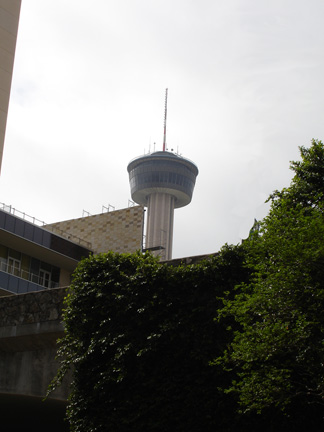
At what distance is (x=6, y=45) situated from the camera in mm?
47875

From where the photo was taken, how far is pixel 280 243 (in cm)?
1422

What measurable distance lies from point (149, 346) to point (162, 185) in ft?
511

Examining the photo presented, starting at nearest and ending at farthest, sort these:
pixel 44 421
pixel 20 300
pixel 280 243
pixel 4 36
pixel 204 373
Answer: pixel 280 243
pixel 204 373
pixel 20 300
pixel 44 421
pixel 4 36

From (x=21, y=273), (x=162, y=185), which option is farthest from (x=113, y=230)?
(x=162, y=185)

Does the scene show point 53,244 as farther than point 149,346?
Yes

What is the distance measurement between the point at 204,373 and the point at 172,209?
162673 mm

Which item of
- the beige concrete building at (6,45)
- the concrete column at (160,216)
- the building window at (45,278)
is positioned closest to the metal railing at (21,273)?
the building window at (45,278)

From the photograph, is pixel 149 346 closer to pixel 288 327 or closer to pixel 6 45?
pixel 288 327

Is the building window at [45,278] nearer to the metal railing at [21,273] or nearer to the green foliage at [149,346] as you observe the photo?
the metal railing at [21,273]

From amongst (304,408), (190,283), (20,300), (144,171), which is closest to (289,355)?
(304,408)

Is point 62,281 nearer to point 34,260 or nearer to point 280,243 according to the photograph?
point 34,260

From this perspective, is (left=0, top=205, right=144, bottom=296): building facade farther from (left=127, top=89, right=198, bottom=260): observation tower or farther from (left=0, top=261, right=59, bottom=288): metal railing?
(left=127, top=89, right=198, bottom=260): observation tower

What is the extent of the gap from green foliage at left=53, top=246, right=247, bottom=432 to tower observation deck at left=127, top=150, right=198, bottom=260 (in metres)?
150

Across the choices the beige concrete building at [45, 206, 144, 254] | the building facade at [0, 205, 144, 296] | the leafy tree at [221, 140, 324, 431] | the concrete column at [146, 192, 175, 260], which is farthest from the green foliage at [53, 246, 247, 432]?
the concrete column at [146, 192, 175, 260]
